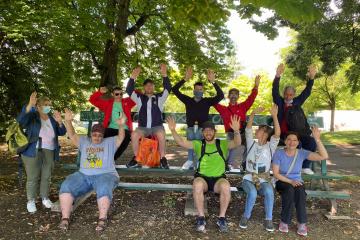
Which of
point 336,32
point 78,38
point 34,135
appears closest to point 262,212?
point 34,135

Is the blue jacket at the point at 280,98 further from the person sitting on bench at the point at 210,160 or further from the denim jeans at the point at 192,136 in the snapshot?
the denim jeans at the point at 192,136

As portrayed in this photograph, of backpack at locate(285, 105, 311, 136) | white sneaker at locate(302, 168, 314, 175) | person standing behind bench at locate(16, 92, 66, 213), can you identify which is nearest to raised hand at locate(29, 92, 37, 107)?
person standing behind bench at locate(16, 92, 66, 213)

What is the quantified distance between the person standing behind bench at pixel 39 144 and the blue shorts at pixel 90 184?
0.65m

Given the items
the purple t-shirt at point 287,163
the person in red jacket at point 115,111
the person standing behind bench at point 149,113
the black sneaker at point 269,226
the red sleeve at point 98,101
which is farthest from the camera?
the red sleeve at point 98,101

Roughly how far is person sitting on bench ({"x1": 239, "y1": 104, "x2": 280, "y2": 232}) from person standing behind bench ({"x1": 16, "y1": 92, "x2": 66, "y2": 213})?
2798mm

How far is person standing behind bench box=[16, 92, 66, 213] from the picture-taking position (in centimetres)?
561

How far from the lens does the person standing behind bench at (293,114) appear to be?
19.9 ft

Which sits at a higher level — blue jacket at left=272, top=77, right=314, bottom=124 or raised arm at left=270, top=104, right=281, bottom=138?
blue jacket at left=272, top=77, right=314, bottom=124

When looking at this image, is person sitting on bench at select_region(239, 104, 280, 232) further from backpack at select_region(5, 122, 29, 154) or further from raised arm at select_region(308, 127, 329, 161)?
backpack at select_region(5, 122, 29, 154)

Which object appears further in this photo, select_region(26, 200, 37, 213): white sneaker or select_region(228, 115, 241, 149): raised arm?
select_region(26, 200, 37, 213): white sneaker

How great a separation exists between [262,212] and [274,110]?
1.55m

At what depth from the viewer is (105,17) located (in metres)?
10.2

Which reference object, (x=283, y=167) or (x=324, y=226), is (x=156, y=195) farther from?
(x=324, y=226)

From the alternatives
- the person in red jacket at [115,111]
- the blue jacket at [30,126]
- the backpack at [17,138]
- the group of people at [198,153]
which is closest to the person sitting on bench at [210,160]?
the group of people at [198,153]
